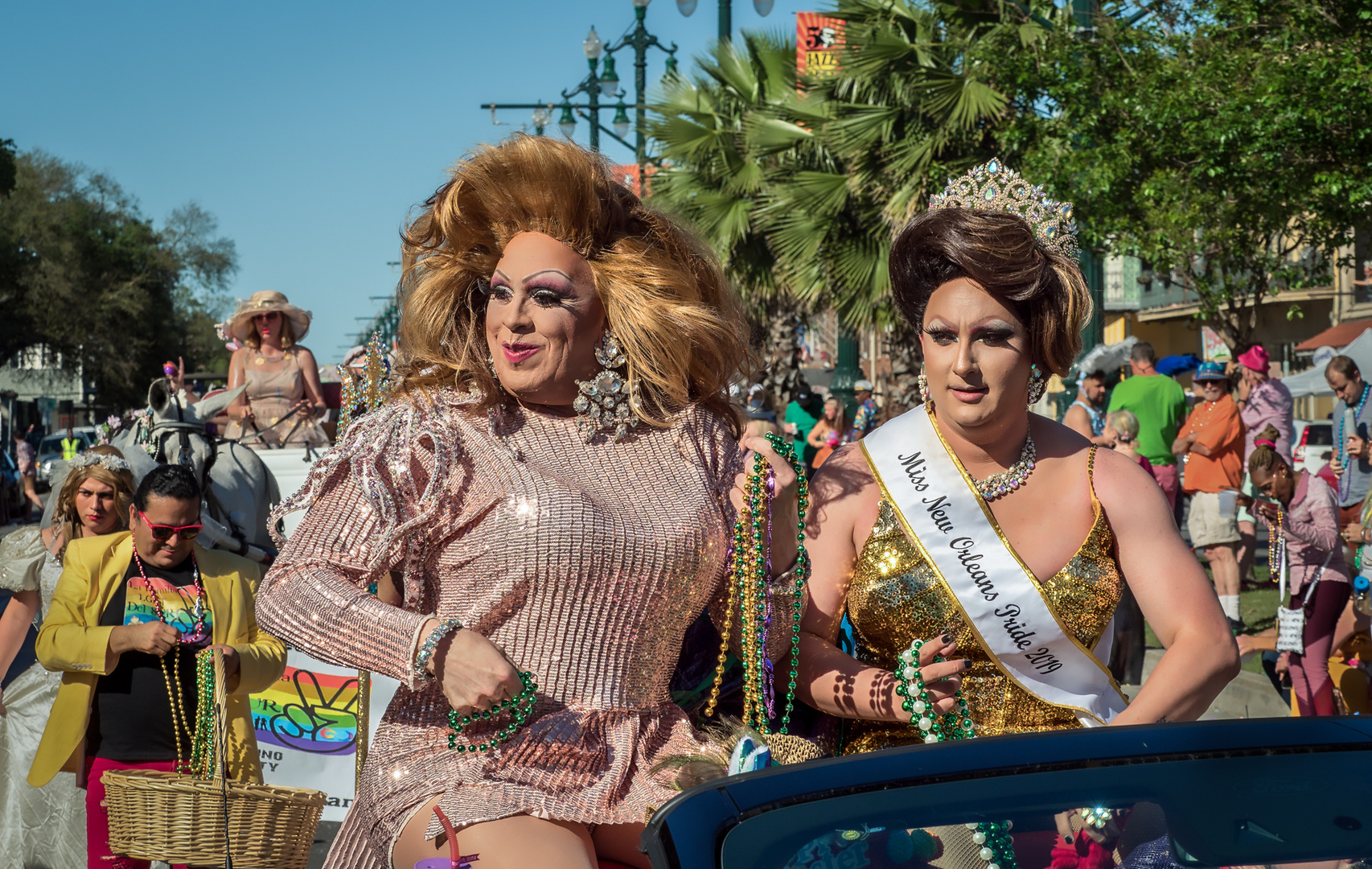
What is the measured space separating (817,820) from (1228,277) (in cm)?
1205

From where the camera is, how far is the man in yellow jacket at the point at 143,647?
12.8ft

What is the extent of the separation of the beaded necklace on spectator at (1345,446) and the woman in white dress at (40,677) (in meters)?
6.28

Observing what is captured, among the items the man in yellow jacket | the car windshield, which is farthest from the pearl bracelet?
the man in yellow jacket

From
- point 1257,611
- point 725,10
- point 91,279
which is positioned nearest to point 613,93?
point 725,10

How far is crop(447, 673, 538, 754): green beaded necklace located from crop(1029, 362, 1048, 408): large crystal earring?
1154 mm

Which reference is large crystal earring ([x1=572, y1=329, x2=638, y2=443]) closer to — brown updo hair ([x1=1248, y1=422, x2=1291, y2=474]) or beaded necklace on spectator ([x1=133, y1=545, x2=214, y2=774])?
beaded necklace on spectator ([x1=133, y1=545, x2=214, y2=774])

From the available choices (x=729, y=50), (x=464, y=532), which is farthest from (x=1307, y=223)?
(x=464, y=532)

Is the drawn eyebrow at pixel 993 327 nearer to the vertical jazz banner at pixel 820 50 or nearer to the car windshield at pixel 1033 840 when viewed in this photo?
the car windshield at pixel 1033 840

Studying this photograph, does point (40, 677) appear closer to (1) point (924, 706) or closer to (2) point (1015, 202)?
(1) point (924, 706)

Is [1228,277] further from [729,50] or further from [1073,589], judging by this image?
[1073,589]

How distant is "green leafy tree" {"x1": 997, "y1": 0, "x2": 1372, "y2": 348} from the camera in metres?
8.48

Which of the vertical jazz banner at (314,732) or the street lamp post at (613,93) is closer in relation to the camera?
the vertical jazz banner at (314,732)

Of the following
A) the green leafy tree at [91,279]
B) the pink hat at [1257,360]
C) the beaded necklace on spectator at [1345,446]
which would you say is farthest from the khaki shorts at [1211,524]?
the green leafy tree at [91,279]

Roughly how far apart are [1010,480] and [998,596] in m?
0.24
